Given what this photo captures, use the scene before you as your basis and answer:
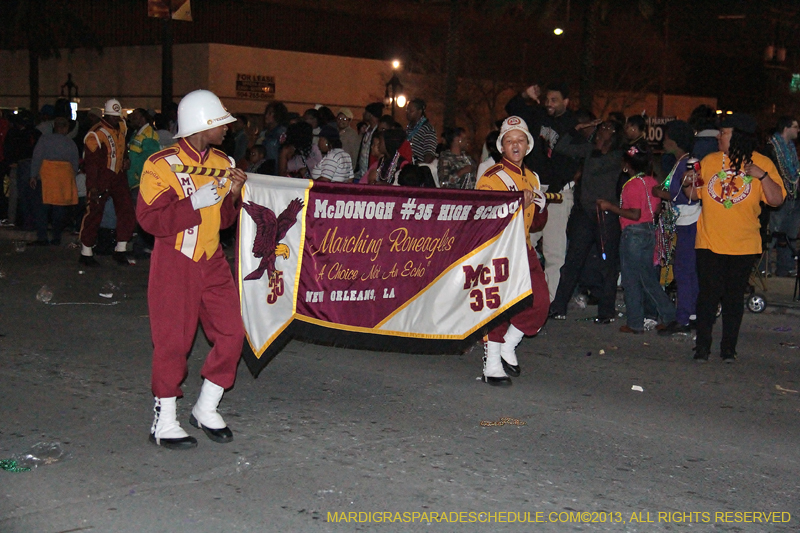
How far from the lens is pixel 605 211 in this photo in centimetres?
1016

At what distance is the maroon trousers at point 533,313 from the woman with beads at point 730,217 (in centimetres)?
173

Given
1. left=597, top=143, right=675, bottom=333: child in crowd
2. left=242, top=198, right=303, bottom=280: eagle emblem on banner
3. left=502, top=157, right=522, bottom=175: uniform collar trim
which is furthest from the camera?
left=597, top=143, right=675, bottom=333: child in crowd

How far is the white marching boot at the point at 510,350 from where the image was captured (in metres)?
7.55

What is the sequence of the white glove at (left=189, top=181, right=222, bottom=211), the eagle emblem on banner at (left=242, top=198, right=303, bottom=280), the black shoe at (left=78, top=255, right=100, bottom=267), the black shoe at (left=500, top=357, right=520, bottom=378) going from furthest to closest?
1. the black shoe at (left=78, top=255, right=100, bottom=267)
2. the black shoe at (left=500, top=357, right=520, bottom=378)
3. the eagle emblem on banner at (left=242, top=198, right=303, bottom=280)
4. the white glove at (left=189, top=181, right=222, bottom=211)

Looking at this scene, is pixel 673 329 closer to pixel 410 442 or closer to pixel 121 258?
pixel 410 442

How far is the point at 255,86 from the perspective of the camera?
1634 inches

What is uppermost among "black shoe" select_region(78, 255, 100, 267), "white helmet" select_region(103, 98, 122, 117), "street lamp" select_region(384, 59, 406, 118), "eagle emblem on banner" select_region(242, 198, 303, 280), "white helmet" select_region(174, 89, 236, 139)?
"street lamp" select_region(384, 59, 406, 118)

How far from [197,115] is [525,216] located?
2961 millimetres

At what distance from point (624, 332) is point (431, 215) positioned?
11.5ft

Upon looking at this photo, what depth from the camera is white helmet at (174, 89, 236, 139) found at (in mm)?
5445

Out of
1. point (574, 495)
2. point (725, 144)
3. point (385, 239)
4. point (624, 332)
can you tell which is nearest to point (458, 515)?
point (574, 495)

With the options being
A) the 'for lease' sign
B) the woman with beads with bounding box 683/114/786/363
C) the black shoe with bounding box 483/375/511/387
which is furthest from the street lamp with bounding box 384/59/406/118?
the black shoe with bounding box 483/375/511/387

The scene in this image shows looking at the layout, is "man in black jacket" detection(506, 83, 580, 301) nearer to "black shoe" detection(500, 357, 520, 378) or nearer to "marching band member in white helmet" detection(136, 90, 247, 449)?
"black shoe" detection(500, 357, 520, 378)

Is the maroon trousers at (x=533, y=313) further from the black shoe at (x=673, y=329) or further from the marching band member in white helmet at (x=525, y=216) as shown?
the black shoe at (x=673, y=329)
